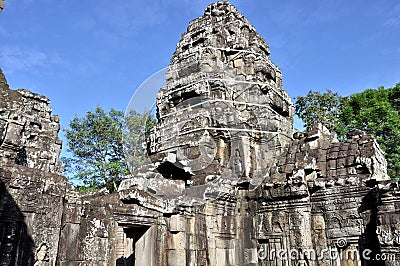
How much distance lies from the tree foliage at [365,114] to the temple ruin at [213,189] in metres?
7.04

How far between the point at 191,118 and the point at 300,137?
11.3 ft

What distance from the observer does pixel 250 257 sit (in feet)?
29.3

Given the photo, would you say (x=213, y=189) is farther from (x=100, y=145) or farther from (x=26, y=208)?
(x=100, y=145)

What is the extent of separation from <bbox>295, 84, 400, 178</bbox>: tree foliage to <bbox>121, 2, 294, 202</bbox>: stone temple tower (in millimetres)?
6838

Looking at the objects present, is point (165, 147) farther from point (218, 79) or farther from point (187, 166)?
point (218, 79)

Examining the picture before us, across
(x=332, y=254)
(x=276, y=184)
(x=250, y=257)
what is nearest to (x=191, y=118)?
(x=276, y=184)

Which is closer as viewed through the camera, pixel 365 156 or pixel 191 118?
pixel 365 156

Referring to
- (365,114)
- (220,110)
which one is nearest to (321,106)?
(365,114)

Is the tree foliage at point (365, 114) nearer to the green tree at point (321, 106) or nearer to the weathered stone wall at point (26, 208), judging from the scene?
the green tree at point (321, 106)
